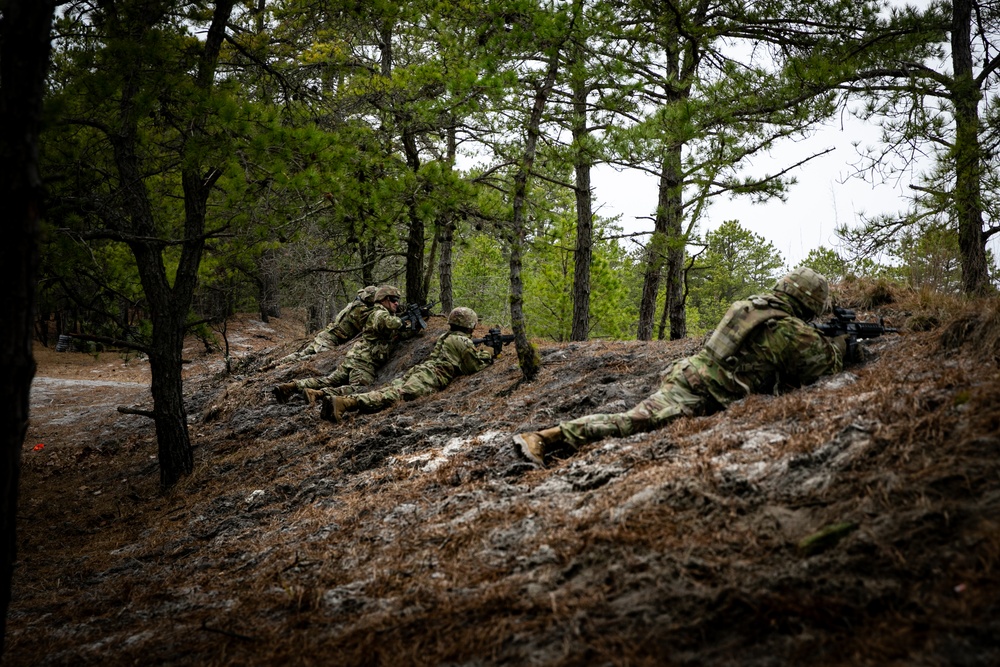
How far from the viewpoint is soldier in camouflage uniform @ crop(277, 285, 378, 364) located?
1211cm

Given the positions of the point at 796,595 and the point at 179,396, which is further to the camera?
the point at 179,396

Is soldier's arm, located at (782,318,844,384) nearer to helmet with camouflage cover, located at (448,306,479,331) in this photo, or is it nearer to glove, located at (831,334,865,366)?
glove, located at (831,334,865,366)

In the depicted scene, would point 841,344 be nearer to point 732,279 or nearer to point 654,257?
point 654,257

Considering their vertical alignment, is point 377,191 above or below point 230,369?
above

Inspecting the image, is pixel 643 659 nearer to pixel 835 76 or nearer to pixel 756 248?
pixel 835 76

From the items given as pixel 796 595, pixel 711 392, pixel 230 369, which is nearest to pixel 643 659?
pixel 796 595

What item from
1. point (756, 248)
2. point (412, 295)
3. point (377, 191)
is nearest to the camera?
point (377, 191)

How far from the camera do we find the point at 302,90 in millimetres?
7387

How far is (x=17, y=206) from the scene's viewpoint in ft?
7.43

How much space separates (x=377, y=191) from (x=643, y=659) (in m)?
6.35

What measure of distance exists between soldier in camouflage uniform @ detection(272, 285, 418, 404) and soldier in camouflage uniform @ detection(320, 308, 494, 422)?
136 centimetres

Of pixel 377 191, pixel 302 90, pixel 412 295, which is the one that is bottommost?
pixel 412 295

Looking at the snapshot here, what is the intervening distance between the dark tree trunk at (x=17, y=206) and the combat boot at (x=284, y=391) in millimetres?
6468

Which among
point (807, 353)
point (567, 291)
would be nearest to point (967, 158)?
point (807, 353)
